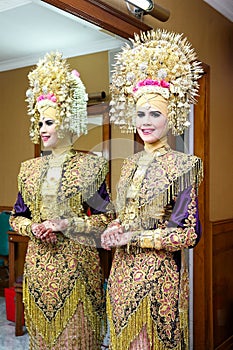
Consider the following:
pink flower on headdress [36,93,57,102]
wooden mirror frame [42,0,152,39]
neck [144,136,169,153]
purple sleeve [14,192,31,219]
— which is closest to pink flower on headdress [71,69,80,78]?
Result: pink flower on headdress [36,93,57,102]

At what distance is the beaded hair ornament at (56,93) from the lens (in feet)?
5.43

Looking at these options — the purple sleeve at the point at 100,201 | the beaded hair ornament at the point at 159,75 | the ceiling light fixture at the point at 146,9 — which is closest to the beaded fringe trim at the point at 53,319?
the purple sleeve at the point at 100,201

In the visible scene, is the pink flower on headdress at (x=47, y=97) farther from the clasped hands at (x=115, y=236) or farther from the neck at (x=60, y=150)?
the clasped hands at (x=115, y=236)

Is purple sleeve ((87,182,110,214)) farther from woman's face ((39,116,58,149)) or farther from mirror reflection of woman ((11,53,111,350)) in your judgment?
woman's face ((39,116,58,149))

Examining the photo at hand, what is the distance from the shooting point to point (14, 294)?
1.62 meters

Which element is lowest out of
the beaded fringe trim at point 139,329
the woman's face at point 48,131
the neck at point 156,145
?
the beaded fringe trim at point 139,329

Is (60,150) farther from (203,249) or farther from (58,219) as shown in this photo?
(203,249)

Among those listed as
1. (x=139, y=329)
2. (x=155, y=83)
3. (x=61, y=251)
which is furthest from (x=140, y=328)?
(x=155, y=83)

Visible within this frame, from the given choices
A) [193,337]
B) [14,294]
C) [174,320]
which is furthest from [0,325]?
[193,337]

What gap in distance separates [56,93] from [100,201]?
1.38ft

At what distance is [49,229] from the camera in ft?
5.35

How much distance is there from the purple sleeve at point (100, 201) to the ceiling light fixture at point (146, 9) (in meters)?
0.91

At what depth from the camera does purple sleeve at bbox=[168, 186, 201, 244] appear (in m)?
1.62

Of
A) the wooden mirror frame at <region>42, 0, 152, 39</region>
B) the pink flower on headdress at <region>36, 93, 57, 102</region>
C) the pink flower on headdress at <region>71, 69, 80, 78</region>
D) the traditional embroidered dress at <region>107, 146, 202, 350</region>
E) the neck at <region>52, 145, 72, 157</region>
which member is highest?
the wooden mirror frame at <region>42, 0, 152, 39</region>
